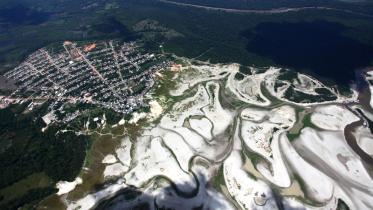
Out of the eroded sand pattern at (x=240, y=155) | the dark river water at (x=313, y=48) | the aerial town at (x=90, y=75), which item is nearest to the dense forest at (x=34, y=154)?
the eroded sand pattern at (x=240, y=155)

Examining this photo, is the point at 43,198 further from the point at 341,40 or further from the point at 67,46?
the point at 341,40

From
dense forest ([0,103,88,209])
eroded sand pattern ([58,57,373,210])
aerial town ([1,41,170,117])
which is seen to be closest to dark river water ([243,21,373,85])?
eroded sand pattern ([58,57,373,210])

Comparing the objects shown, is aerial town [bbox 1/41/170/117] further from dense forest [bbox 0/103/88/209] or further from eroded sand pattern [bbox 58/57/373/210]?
dense forest [bbox 0/103/88/209]

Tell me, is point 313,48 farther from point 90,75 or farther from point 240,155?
point 90,75

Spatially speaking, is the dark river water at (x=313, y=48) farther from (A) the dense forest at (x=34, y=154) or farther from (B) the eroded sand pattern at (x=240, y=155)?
(A) the dense forest at (x=34, y=154)

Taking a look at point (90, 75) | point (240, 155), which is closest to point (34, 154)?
point (90, 75)

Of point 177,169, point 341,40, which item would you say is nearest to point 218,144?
point 177,169
